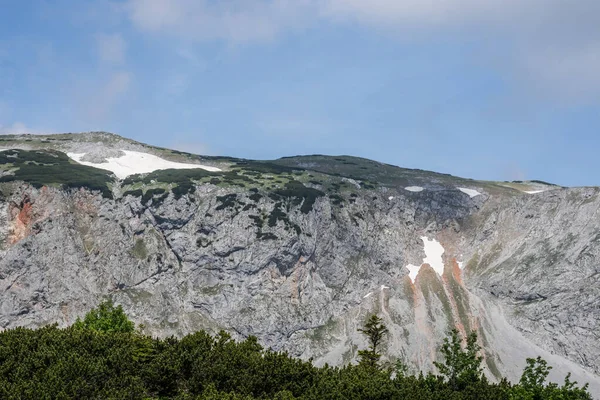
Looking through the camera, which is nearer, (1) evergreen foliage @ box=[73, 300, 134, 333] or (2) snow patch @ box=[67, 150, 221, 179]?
(1) evergreen foliage @ box=[73, 300, 134, 333]

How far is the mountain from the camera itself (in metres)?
119

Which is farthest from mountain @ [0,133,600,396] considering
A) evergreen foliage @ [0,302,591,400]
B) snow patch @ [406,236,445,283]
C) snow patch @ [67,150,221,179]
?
evergreen foliage @ [0,302,591,400]

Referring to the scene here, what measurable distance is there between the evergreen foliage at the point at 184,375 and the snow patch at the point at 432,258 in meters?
96.5

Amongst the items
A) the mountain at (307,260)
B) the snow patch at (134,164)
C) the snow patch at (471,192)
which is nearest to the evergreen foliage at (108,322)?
the mountain at (307,260)

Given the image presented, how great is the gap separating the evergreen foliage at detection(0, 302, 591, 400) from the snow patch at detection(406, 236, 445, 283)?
317 ft

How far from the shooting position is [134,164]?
170750 millimetres

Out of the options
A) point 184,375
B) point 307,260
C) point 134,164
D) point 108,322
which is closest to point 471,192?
point 307,260

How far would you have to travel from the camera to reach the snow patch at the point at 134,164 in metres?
162

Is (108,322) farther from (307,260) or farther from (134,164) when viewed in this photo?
(134,164)

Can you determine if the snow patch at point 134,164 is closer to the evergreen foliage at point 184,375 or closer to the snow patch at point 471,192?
the snow patch at point 471,192

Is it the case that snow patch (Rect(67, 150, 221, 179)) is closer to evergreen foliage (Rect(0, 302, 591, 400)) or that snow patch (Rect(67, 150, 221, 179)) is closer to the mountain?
the mountain

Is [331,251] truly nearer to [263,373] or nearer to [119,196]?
[119,196]

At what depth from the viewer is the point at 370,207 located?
15238 cm

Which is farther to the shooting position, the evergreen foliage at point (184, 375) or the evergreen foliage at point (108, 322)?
the evergreen foliage at point (108, 322)
